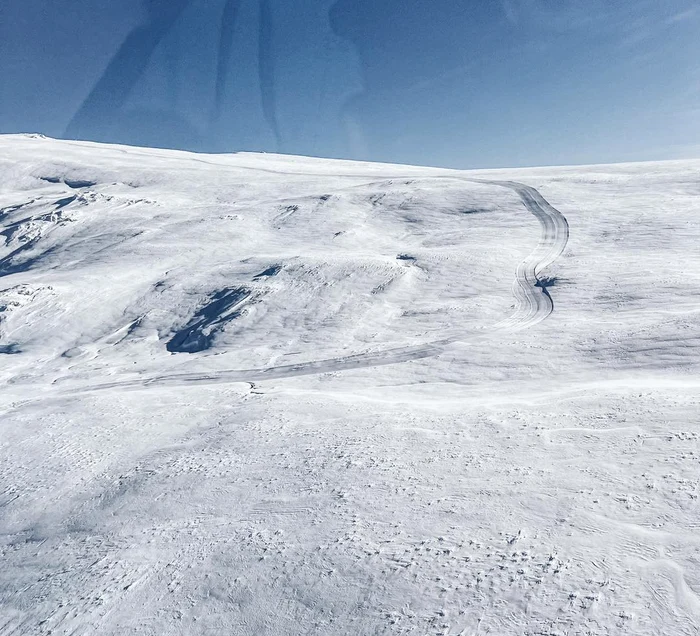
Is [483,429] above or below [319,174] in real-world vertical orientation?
below

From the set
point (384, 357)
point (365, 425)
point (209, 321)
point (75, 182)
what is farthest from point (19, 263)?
point (365, 425)

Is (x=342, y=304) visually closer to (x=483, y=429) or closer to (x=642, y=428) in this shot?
(x=483, y=429)

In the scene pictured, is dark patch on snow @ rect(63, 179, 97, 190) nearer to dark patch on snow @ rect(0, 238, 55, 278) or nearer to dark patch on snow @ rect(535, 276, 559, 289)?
dark patch on snow @ rect(0, 238, 55, 278)

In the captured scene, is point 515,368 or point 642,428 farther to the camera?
point 515,368

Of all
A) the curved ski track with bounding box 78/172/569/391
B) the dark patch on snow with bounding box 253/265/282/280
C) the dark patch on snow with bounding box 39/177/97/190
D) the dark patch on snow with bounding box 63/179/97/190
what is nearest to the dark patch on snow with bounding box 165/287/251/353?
the dark patch on snow with bounding box 253/265/282/280

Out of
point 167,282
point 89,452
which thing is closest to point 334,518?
point 89,452

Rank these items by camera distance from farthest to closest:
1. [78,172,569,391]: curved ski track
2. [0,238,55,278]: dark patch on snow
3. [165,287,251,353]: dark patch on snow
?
[0,238,55,278]: dark patch on snow < [165,287,251,353]: dark patch on snow < [78,172,569,391]: curved ski track

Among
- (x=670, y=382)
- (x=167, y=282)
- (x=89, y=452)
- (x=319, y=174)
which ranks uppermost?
(x=319, y=174)

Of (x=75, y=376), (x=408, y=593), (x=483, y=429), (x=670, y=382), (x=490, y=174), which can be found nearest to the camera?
(x=408, y=593)
